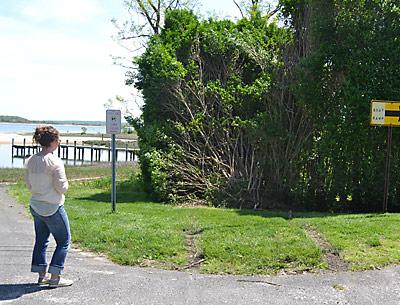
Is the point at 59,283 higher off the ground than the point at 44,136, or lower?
lower

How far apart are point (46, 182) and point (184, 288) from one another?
192 centimetres

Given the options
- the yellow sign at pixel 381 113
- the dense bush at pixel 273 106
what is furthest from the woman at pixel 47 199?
the dense bush at pixel 273 106

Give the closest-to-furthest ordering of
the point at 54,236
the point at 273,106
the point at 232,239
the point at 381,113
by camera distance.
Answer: the point at 54,236 < the point at 232,239 < the point at 381,113 < the point at 273,106

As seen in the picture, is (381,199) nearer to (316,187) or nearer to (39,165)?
(316,187)

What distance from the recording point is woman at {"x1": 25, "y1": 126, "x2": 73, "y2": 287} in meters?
5.43

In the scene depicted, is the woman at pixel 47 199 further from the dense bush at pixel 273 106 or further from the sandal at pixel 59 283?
the dense bush at pixel 273 106

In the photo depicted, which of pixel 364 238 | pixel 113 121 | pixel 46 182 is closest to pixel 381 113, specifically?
pixel 364 238

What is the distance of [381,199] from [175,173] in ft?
17.5

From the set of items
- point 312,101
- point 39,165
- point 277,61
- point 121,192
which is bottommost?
point 121,192

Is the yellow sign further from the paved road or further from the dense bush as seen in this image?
the paved road

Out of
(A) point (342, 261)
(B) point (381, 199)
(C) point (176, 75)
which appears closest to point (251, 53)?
(C) point (176, 75)

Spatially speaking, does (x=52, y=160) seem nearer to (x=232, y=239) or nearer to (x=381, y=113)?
(x=232, y=239)

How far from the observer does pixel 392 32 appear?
11641 millimetres

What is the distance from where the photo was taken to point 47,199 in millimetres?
5449
